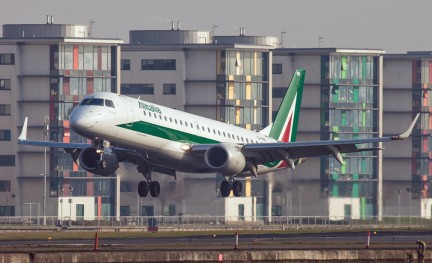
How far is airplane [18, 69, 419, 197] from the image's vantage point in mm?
91062

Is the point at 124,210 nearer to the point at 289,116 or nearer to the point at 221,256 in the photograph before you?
the point at 289,116

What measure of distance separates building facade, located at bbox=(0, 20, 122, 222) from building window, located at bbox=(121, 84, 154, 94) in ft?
25.3

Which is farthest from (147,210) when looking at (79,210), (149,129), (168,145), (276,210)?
(149,129)

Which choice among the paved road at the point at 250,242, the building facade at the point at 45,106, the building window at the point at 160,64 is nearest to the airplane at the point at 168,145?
the paved road at the point at 250,242

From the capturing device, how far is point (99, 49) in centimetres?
19112

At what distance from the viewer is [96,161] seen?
94625 mm

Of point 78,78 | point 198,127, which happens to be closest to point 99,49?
point 78,78

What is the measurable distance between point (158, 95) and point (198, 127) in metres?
96.7

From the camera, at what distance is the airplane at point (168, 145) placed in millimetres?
91062

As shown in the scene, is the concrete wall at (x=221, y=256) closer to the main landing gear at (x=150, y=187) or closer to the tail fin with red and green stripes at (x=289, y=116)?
the main landing gear at (x=150, y=187)

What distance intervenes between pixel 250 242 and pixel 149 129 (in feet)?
42.1

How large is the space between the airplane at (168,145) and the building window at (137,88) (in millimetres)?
83960

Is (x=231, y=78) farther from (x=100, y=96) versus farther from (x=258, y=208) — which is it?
(x=100, y=96)

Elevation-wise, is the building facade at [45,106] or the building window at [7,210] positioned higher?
the building facade at [45,106]
